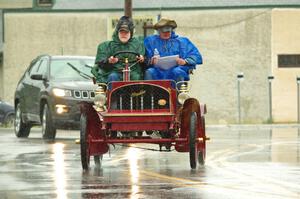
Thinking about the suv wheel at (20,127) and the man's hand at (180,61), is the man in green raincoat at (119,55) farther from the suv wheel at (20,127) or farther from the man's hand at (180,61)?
the suv wheel at (20,127)

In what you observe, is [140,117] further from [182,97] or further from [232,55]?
[232,55]

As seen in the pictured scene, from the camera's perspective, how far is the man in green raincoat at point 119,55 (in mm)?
14094

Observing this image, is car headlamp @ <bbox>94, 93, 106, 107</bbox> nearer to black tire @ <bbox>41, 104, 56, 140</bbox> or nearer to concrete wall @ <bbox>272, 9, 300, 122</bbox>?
black tire @ <bbox>41, 104, 56, 140</bbox>

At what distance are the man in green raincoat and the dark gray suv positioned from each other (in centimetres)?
622

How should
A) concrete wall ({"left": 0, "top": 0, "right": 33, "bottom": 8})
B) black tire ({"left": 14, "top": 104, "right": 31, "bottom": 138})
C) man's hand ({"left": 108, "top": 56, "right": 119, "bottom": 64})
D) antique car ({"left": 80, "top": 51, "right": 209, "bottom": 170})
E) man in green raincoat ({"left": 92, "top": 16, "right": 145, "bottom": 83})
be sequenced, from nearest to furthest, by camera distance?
antique car ({"left": 80, "top": 51, "right": 209, "bottom": 170}) < man's hand ({"left": 108, "top": 56, "right": 119, "bottom": 64}) < man in green raincoat ({"left": 92, "top": 16, "right": 145, "bottom": 83}) < black tire ({"left": 14, "top": 104, "right": 31, "bottom": 138}) < concrete wall ({"left": 0, "top": 0, "right": 33, "bottom": 8})

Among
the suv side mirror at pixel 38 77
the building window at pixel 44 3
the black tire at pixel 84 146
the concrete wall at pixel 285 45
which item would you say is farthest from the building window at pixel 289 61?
the black tire at pixel 84 146

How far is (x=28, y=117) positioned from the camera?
2295cm

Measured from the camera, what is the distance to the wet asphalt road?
34.1ft

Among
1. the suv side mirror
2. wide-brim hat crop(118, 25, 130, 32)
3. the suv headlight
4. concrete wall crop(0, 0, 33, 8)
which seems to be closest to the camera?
wide-brim hat crop(118, 25, 130, 32)

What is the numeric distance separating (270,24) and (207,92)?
13.0 ft

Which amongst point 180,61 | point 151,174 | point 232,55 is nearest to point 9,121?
point 232,55

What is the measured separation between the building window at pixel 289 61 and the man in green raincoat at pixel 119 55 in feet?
95.6

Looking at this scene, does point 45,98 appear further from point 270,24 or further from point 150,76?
point 270,24

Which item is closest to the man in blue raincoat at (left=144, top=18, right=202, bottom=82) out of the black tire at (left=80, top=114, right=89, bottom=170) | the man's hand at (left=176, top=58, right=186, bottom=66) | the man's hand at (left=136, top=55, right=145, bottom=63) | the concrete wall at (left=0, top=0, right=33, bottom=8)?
the man's hand at (left=176, top=58, right=186, bottom=66)
